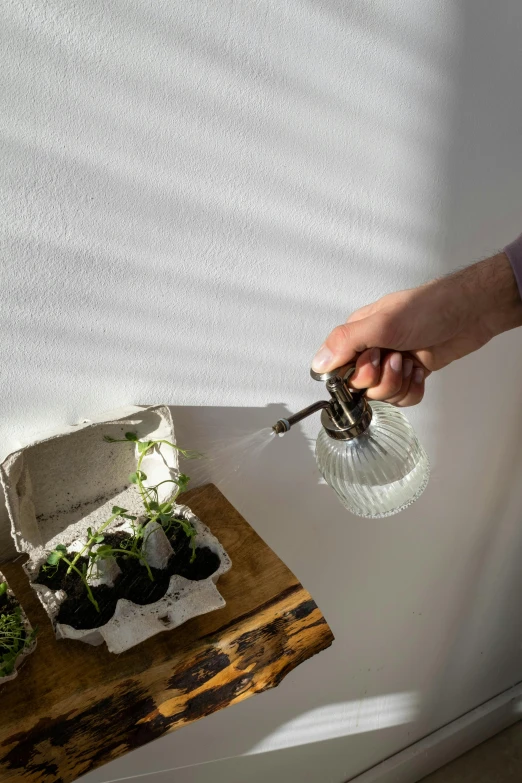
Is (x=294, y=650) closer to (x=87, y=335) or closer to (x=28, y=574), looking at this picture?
(x=28, y=574)

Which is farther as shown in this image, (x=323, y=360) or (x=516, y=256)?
(x=516, y=256)

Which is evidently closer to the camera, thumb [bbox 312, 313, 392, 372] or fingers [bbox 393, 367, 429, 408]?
thumb [bbox 312, 313, 392, 372]

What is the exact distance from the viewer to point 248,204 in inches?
31.0

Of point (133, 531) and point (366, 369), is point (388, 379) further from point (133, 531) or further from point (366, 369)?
point (133, 531)

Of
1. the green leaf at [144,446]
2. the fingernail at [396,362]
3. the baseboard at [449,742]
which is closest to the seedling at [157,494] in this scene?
the green leaf at [144,446]

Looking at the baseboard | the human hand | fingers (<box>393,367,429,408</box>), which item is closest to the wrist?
the human hand

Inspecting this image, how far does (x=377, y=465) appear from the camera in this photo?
721 millimetres

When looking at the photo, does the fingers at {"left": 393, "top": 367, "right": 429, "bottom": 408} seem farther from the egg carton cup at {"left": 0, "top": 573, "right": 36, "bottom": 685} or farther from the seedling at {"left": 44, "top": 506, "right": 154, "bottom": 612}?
the egg carton cup at {"left": 0, "top": 573, "right": 36, "bottom": 685}

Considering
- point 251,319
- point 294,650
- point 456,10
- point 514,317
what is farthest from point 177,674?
point 456,10

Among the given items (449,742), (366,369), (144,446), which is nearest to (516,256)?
(366,369)

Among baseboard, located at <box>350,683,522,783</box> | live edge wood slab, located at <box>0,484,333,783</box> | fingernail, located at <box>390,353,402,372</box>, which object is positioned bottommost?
baseboard, located at <box>350,683,522,783</box>

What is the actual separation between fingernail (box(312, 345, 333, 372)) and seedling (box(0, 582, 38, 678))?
407mm

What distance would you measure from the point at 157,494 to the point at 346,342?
29 centimetres

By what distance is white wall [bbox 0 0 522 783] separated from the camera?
0.65 m
